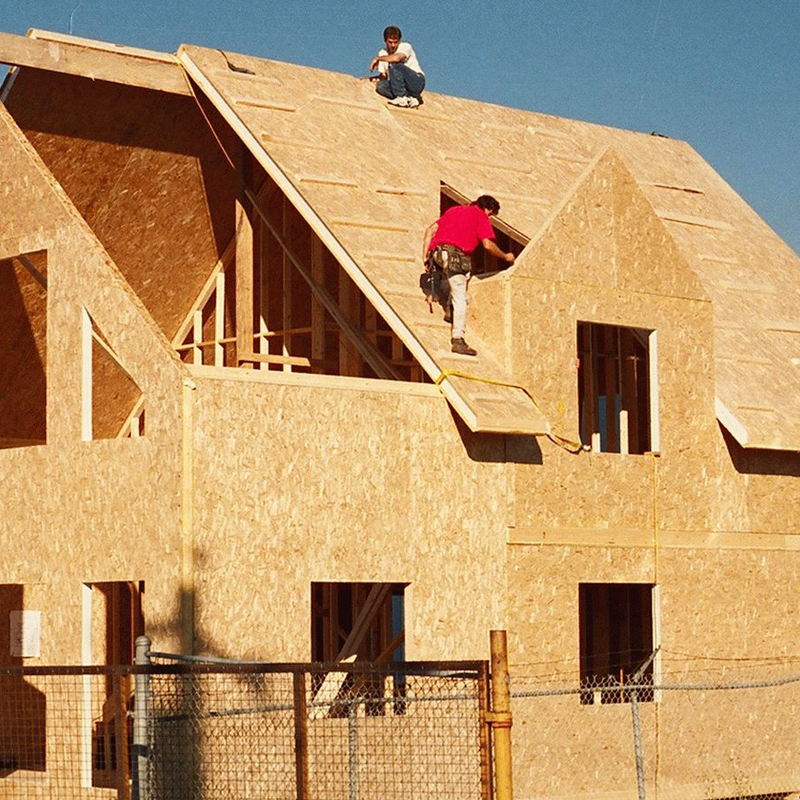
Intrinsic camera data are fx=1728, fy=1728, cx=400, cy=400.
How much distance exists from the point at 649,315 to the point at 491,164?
312cm

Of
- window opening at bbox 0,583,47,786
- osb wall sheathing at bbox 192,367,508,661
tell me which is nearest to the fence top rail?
osb wall sheathing at bbox 192,367,508,661

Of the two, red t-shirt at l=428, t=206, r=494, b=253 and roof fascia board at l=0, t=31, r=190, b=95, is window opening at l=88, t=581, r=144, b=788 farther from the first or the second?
roof fascia board at l=0, t=31, r=190, b=95

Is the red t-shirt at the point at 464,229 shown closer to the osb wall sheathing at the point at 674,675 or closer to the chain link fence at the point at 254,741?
the osb wall sheathing at the point at 674,675

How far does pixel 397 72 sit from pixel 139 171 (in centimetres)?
359

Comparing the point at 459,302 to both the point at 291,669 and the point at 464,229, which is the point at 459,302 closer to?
the point at 464,229

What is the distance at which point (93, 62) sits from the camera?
692 inches

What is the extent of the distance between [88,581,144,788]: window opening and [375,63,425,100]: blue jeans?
6.59m

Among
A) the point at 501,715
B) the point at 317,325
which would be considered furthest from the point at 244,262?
the point at 501,715

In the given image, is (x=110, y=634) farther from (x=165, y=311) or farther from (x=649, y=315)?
(x=649, y=315)

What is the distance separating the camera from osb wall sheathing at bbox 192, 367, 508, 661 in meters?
14.7

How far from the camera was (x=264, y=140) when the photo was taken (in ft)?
58.6

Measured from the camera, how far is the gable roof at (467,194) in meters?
16.9

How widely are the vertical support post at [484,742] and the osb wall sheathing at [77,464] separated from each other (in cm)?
464

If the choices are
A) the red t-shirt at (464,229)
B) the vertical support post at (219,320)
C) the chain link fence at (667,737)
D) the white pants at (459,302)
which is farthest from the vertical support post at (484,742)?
the vertical support post at (219,320)
